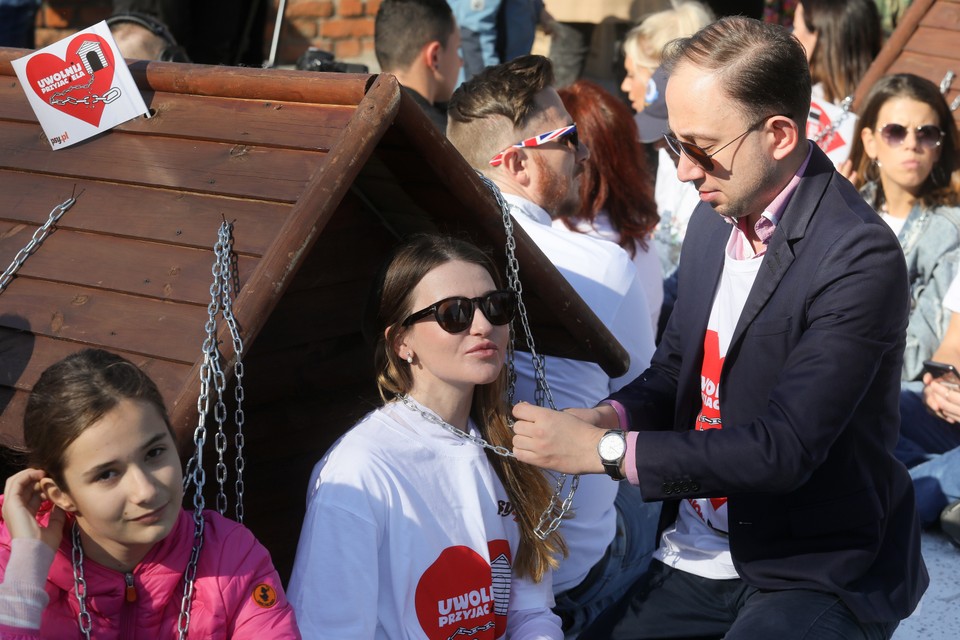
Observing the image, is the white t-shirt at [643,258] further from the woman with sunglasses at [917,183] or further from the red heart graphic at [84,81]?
the red heart graphic at [84,81]

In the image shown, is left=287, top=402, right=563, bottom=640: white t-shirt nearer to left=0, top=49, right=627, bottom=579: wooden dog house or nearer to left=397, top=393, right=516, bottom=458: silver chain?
left=397, top=393, right=516, bottom=458: silver chain

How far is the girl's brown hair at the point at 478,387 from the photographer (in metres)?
2.46

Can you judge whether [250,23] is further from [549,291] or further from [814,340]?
[814,340]

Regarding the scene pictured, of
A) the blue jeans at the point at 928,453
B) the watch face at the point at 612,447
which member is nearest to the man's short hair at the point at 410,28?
the blue jeans at the point at 928,453

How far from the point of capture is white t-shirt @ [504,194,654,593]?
3.05 m

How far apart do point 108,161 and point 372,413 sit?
78 centimetres

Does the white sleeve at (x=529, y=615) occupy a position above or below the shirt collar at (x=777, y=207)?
below

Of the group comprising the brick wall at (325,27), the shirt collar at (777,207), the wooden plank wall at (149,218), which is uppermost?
the shirt collar at (777,207)

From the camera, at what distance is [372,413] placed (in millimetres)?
2457

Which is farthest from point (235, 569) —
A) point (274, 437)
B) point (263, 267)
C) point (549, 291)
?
point (549, 291)

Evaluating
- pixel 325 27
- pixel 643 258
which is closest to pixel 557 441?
pixel 643 258

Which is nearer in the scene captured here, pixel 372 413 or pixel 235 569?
pixel 235 569

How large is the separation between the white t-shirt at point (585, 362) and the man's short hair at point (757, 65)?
3.20 feet

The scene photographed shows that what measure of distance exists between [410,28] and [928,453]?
312cm
